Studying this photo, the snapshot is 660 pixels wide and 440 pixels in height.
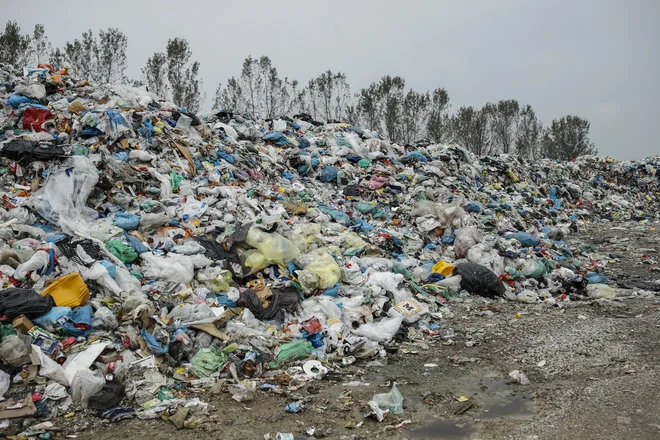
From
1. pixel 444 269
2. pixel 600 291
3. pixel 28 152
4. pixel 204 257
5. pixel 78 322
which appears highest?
pixel 28 152

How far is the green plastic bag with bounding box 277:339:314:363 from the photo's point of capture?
4.00 m

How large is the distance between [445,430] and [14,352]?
10.4ft

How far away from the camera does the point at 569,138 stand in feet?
103

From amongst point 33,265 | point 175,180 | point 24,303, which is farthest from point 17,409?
point 175,180

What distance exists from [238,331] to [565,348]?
3.17 metres

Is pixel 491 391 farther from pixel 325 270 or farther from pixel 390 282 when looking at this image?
pixel 325 270

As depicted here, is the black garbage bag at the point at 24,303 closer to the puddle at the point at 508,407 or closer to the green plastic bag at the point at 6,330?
the green plastic bag at the point at 6,330

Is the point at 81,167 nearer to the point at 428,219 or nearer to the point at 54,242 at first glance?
the point at 54,242

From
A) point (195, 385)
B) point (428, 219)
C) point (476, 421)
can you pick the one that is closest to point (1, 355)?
point (195, 385)

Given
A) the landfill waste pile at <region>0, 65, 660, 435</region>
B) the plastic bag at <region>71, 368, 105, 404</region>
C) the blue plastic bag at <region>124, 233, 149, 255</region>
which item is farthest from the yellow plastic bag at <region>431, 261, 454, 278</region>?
the plastic bag at <region>71, 368, 105, 404</region>

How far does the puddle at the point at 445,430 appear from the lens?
2.95 meters

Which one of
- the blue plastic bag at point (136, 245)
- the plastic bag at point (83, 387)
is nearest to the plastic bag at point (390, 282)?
the blue plastic bag at point (136, 245)

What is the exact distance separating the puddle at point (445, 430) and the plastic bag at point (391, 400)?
0.27m

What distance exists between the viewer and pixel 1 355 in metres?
3.24
